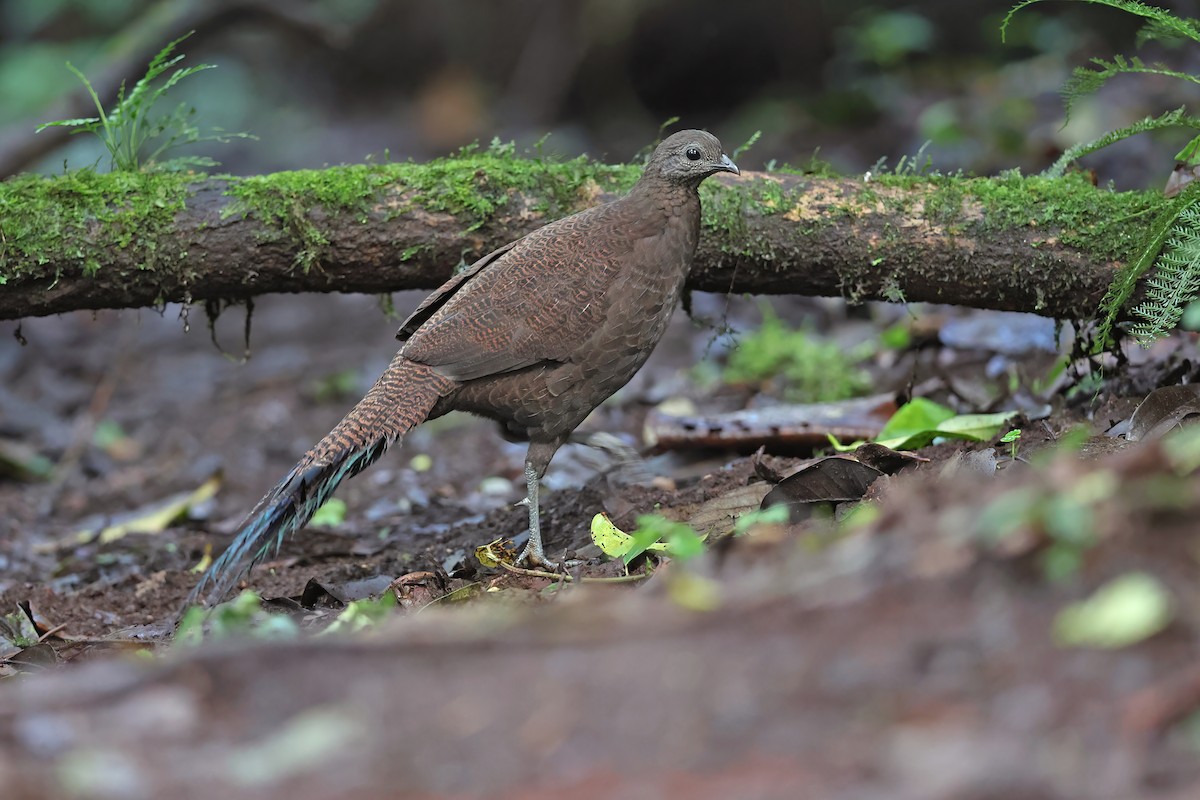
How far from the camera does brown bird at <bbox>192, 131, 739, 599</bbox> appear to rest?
485 centimetres

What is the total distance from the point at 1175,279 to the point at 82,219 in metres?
4.50

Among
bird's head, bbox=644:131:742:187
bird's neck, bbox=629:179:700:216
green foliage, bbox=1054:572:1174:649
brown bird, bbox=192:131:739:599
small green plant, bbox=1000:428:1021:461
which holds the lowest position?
small green plant, bbox=1000:428:1021:461

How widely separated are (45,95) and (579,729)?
1515 centimetres

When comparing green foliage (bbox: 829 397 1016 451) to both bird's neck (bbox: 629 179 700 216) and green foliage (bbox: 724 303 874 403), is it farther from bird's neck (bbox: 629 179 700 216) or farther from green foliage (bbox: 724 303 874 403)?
green foliage (bbox: 724 303 874 403)

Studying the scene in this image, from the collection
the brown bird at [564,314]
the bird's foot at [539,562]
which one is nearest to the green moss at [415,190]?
the brown bird at [564,314]

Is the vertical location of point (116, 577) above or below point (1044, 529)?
below

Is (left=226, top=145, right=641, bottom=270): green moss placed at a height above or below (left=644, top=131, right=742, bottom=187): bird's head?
below

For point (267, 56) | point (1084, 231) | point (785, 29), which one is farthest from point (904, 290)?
point (267, 56)

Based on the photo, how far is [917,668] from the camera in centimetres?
211

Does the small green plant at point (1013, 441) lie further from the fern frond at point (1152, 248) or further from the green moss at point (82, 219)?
the green moss at point (82, 219)

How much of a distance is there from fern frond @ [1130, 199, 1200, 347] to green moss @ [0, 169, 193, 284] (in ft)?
13.3

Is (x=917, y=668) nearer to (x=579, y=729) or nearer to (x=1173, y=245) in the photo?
(x=579, y=729)

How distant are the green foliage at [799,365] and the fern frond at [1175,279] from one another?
2.69 meters

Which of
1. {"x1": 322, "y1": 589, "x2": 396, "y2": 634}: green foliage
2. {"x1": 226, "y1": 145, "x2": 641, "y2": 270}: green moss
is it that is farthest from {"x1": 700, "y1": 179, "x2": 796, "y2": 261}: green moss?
{"x1": 322, "y1": 589, "x2": 396, "y2": 634}: green foliage
